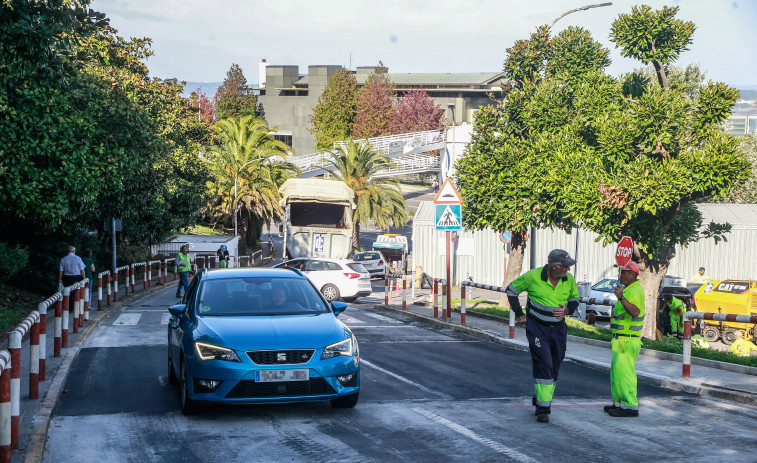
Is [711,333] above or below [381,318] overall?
below

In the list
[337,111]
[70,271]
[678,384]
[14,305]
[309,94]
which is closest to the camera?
[678,384]

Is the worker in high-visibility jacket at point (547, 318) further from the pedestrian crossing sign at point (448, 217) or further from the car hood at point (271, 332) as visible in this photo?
the pedestrian crossing sign at point (448, 217)

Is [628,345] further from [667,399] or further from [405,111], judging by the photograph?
[405,111]

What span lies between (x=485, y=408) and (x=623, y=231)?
11.3m

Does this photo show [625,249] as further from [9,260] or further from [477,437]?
[9,260]

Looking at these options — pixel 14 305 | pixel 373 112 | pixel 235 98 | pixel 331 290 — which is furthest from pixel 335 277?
pixel 235 98

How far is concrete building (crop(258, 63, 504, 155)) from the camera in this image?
104 m

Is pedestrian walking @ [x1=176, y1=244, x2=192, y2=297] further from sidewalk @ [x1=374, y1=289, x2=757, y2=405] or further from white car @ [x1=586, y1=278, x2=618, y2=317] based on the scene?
white car @ [x1=586, y1=278, x2=618, y2=317]

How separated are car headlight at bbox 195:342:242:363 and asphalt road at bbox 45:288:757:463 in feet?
2.24

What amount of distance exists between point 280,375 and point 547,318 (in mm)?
2839

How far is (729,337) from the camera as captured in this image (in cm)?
2134

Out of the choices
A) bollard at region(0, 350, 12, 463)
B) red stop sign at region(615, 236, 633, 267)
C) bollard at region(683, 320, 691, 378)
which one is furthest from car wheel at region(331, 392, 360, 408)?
red stop sign at region(615, 236, 633, 267)

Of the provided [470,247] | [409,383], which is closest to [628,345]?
[409,383]

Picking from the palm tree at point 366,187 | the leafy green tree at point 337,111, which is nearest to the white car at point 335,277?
the palm tree at point 366,187
